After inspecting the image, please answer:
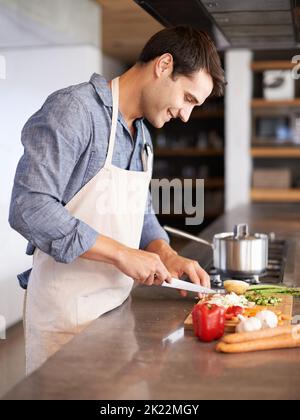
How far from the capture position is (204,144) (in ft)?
26.5

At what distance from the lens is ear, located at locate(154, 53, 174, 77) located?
5.85 feet

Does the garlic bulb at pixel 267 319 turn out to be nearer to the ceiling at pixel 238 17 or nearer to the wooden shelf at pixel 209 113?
the ceiling at pixel 238 17

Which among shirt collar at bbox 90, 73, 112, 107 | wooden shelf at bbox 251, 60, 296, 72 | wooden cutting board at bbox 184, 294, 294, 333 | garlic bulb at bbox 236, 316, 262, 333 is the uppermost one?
wooden shelf at bbox 251, 60, 296, 72

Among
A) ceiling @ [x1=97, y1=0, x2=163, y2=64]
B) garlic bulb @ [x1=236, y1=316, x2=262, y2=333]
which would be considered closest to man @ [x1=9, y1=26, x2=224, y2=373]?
garlic bulb @ [x1=236, y1=316, x2=262, y2=333]

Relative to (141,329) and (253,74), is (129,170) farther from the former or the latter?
(253,74)

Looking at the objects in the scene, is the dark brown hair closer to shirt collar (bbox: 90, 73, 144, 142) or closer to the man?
the man

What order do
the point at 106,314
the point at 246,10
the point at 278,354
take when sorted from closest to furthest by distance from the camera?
the point at 278,354
the point at 106,314
the point at 246,10

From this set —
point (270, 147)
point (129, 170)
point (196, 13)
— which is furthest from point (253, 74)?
point (129, 170)

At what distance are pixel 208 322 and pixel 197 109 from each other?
6790 mm

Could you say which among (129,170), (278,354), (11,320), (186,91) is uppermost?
(186,91)

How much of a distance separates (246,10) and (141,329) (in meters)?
1.10

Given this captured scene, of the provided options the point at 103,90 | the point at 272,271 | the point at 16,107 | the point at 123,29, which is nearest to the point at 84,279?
the point at 103,90

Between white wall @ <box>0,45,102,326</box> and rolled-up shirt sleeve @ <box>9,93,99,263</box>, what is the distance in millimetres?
1948

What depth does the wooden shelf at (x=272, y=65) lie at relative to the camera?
20.6 ft
